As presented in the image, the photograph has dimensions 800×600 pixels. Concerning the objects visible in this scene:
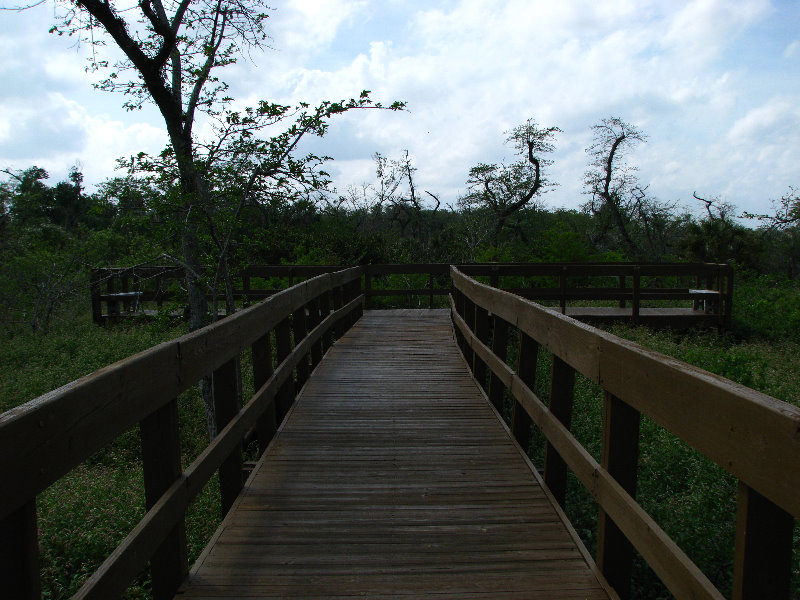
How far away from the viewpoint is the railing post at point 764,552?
1.53m

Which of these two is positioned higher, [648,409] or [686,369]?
[686,369]

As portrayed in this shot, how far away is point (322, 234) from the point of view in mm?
25344

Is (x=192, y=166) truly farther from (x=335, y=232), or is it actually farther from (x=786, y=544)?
(x=335, y=232)

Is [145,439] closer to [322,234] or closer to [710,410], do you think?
[710,410]

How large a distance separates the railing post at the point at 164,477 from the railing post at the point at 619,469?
5.46 feet

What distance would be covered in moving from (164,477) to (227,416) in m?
0.92

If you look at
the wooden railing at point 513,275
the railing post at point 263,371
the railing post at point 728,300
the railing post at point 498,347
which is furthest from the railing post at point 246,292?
the railing post at point 728,300

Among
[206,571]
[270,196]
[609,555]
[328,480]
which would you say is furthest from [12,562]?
[270,196]

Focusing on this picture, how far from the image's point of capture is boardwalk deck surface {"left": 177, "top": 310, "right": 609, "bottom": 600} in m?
2.60

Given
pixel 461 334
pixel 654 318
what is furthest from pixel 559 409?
pixel 654 318

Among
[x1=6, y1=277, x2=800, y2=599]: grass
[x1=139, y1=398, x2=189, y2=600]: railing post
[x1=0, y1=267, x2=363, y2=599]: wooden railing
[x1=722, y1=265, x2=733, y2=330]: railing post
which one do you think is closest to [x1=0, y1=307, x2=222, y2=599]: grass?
[x1=6, y1=277, x2=800, y2=599]: grass

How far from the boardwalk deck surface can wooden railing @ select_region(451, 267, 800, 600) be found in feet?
1.15

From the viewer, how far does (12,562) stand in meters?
1.48

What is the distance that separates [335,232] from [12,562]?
2505cm
